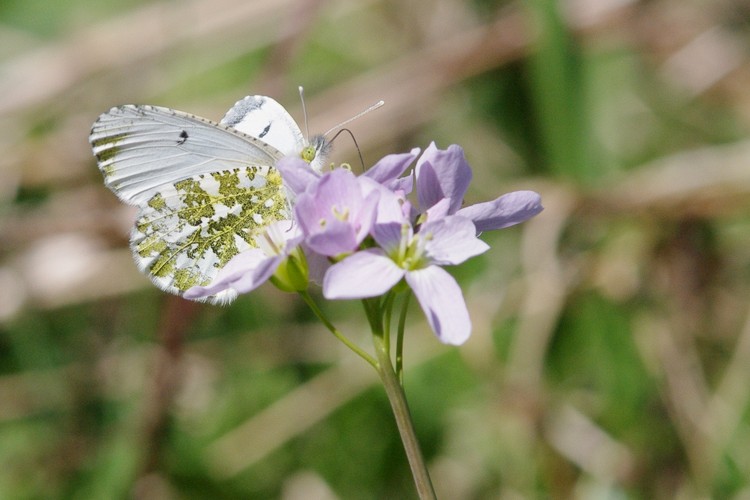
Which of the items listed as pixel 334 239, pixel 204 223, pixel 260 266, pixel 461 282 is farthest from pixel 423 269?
pixel 461 282

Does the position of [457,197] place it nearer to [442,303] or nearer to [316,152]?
[442,303]

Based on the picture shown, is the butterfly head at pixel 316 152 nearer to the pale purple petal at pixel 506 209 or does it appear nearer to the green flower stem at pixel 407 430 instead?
the pale purple petal at pixel 506 209

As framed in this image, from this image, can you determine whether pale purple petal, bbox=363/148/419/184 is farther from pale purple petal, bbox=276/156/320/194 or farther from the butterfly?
the butterfly

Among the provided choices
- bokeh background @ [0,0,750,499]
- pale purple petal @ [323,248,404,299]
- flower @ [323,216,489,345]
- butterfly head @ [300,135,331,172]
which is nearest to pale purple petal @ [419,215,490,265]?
flower @ [323,216,489,345]

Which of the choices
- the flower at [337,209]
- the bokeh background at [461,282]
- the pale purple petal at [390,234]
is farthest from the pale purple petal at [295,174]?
the bokeh background at [461,282]

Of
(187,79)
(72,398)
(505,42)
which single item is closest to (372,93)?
(505,42)
